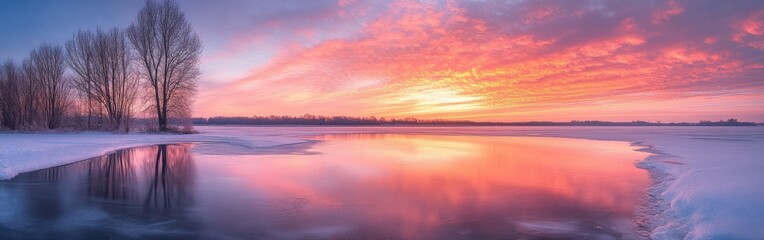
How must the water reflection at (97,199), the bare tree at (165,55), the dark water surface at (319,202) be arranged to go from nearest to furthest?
1. the dark water surface at (319,202)
2. the water reflection at (97,199)
3. the bare tree at (165,55)

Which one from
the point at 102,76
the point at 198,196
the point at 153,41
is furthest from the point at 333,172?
the point at 102,76

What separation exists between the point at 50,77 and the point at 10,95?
3.66m

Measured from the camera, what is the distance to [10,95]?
3825cm

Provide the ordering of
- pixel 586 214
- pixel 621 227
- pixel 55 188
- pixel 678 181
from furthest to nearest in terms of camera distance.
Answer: pixel 678 181 < pixel 55 188 < pixel 586 214 < pixel 621 227

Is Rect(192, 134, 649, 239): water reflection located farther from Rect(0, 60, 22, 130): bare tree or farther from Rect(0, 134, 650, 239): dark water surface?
Rect(0, 60, 22, 130): bare tree

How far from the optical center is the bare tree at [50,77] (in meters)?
38.8

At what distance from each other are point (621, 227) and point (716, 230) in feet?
3.56

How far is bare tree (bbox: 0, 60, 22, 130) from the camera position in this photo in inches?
1502

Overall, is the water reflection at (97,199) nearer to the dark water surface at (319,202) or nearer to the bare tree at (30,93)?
the dark water surface at (319,202)

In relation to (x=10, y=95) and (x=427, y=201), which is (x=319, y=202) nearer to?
(x=427, y=201)

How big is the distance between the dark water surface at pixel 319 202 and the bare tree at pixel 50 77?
34.4m

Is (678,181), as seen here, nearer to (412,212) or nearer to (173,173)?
(412,212)

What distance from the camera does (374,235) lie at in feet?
17.7

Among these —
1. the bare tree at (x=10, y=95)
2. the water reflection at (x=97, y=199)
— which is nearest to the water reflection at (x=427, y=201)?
the water reflection at (x=97, y=199)
